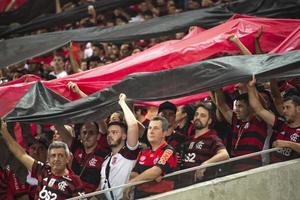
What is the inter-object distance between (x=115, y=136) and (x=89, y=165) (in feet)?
1.92

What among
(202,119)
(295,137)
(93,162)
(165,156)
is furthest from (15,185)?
(295,137)

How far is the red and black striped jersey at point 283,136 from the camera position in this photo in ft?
27.1

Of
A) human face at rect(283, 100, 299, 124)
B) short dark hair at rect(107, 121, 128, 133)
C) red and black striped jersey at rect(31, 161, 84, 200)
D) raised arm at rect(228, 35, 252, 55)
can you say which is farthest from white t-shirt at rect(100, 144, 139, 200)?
raised arm at rect(228, 35, 252, 55)

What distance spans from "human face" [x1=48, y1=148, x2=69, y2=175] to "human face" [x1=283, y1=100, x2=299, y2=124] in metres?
2.32

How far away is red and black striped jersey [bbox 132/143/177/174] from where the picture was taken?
767 centimetres

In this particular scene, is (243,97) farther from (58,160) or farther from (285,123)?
(58,160)

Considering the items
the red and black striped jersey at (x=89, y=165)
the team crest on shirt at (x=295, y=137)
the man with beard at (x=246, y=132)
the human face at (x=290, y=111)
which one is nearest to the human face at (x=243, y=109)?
the man with beard at (x=246, y=132)

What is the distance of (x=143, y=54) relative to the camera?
10.9 meters

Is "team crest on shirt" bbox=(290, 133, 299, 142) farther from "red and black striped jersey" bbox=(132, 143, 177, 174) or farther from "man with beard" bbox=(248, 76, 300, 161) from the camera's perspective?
"red and black striped jersey" bbox=(132, 143, 177, 174)

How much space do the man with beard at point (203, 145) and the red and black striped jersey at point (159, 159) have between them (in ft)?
1.16

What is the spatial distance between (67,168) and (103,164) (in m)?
0.51

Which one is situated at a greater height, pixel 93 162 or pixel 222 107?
pixel 222 107

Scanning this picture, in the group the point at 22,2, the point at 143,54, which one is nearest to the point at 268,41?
the point at 143,54

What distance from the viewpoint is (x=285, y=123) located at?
8297mm
